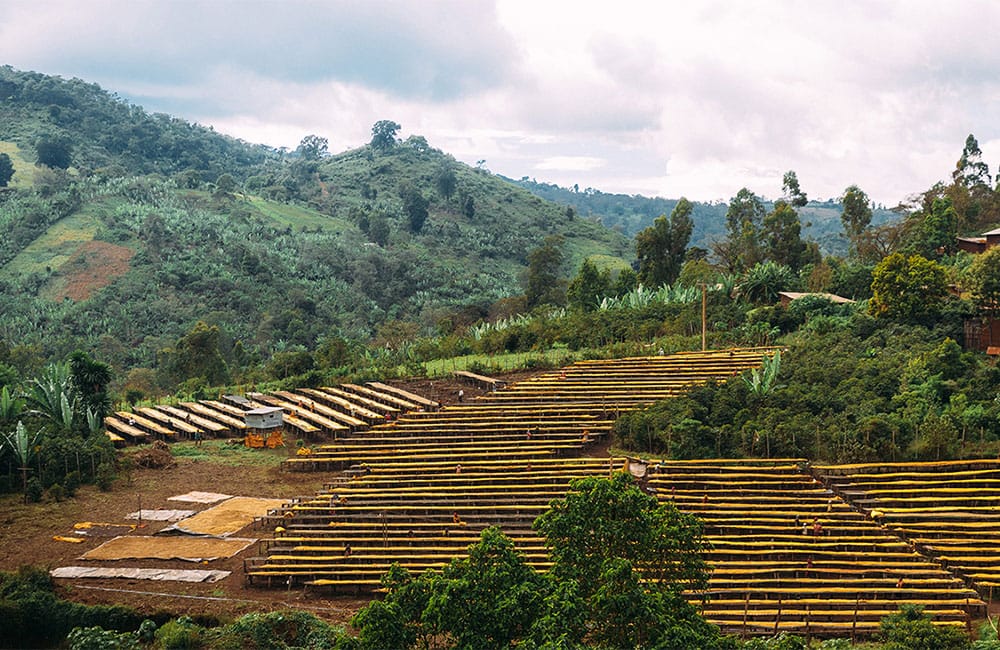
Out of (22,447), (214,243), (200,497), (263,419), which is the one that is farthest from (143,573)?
(214,243)

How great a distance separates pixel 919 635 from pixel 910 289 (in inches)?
795

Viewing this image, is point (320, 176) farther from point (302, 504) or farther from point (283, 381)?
point (302, 504)

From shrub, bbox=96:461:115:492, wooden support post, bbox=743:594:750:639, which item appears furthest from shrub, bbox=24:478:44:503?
wooden support post, bbox=743:594:750:639

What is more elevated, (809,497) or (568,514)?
(568,514)

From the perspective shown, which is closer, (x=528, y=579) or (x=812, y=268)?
(x=528, y=579)

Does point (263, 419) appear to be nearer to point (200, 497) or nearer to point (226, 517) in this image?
point (200, 497)

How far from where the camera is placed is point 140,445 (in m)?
28.9

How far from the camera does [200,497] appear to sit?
23.3 meters

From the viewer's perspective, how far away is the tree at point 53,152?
86812 mm

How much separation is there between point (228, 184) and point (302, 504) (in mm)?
74392

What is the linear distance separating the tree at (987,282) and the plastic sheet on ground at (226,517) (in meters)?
22.6

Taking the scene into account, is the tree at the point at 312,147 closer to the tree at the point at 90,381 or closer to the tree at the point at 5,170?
the tree at the point at 5,170

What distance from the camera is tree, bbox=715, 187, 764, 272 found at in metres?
54.0

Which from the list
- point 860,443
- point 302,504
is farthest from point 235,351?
point 860,443
